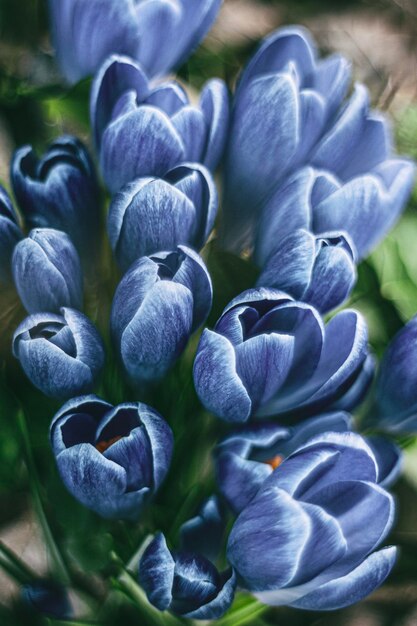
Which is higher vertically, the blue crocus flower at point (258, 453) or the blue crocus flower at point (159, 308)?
the blue crocus flower at point (159, 308)

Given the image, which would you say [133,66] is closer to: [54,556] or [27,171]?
Result: [27,171]

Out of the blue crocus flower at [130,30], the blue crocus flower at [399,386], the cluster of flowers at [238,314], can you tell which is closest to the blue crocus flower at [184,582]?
the cluster of flowers at [238,314]

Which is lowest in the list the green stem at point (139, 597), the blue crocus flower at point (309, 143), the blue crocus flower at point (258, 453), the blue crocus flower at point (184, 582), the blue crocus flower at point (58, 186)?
the green stem at point (139, 597)

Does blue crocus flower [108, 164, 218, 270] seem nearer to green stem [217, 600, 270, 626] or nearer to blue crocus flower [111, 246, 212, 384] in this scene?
blue crocus flower [111, 246, 212, 384]

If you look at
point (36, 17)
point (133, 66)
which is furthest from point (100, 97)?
point (36, 17)

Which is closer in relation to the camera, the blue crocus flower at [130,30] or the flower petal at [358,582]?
the flower petal at [358,582]

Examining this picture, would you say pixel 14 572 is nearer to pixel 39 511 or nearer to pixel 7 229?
pixel 39 511

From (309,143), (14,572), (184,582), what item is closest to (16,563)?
(14,572)

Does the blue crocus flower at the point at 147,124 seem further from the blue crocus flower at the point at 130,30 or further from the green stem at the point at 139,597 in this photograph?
the green stem at the point at 139,597
